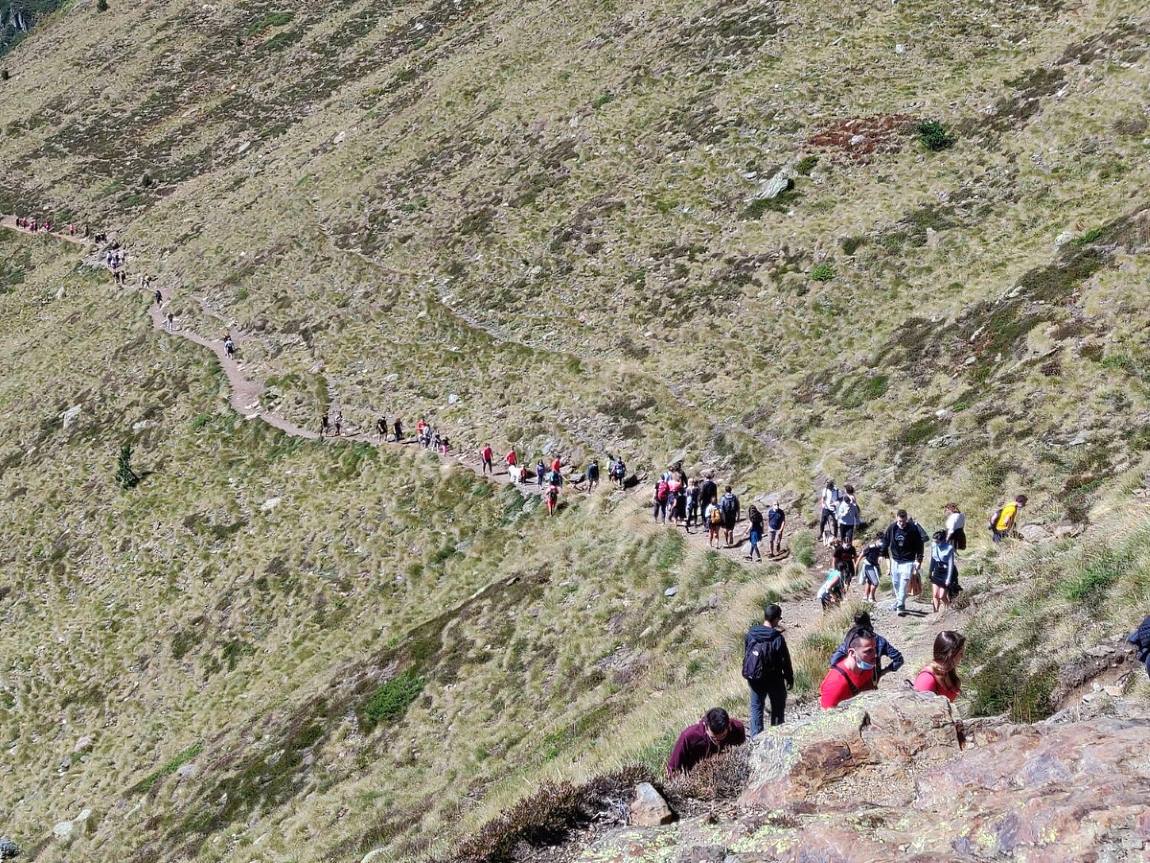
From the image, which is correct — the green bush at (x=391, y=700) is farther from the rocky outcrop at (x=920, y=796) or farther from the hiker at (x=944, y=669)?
the hiker at (x=944, y=669)

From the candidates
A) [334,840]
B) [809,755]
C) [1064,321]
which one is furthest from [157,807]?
[1064,321]

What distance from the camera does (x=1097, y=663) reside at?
9.55 m

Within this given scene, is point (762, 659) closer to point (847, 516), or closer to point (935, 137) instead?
point (847, 516)

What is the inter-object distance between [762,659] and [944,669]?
243 centimetres

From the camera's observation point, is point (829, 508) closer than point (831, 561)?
No

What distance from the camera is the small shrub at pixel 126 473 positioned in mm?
45906

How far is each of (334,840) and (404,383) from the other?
27031mm

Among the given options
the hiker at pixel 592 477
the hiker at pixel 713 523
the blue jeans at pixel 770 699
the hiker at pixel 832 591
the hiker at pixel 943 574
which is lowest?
the hiker at pixel 592 477

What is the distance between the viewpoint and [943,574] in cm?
1659

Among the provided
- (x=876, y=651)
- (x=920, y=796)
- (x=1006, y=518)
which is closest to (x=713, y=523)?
(x=1006, y=518)

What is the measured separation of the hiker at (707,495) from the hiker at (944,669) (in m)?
17.3

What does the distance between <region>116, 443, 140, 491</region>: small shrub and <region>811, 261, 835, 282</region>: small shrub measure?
114ft

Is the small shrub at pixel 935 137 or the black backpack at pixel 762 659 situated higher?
the black backpack at pixel 762 659

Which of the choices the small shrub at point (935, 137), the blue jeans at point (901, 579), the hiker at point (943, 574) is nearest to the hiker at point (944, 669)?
the hiker at point (943, 574)
